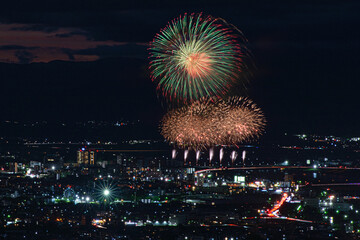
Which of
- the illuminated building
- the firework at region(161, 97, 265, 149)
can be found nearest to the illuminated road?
the firework at region(161, 97, 265, 149)

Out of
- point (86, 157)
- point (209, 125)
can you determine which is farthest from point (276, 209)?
point (86, 157)

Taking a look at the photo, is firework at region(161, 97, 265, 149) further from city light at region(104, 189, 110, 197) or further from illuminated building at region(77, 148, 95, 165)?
illuminated building at region(77, 148, 95, 165)

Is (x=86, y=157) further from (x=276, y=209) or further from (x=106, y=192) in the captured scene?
(x=276, y=209)

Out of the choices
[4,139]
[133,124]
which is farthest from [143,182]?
[133,124]

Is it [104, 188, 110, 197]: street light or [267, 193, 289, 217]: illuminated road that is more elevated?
[104, 188, 110, 197]: street light

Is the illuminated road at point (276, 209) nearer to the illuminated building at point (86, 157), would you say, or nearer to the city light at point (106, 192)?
the city light at point (106, 192)

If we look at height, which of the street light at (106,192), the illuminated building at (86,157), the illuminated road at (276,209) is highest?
the illuminated building at (86,157)

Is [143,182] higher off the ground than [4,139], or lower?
lower

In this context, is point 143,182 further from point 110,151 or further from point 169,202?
point 110,151

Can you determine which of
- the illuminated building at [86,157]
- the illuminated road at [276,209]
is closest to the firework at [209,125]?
the illuminated road at [276,209]

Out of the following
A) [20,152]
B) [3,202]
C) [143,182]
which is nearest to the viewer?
[3,202]

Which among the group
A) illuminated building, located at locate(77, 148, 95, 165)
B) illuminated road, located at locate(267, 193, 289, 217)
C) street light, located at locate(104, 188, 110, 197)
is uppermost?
illuminated building, located at locate(77, 148, 95, 165)
